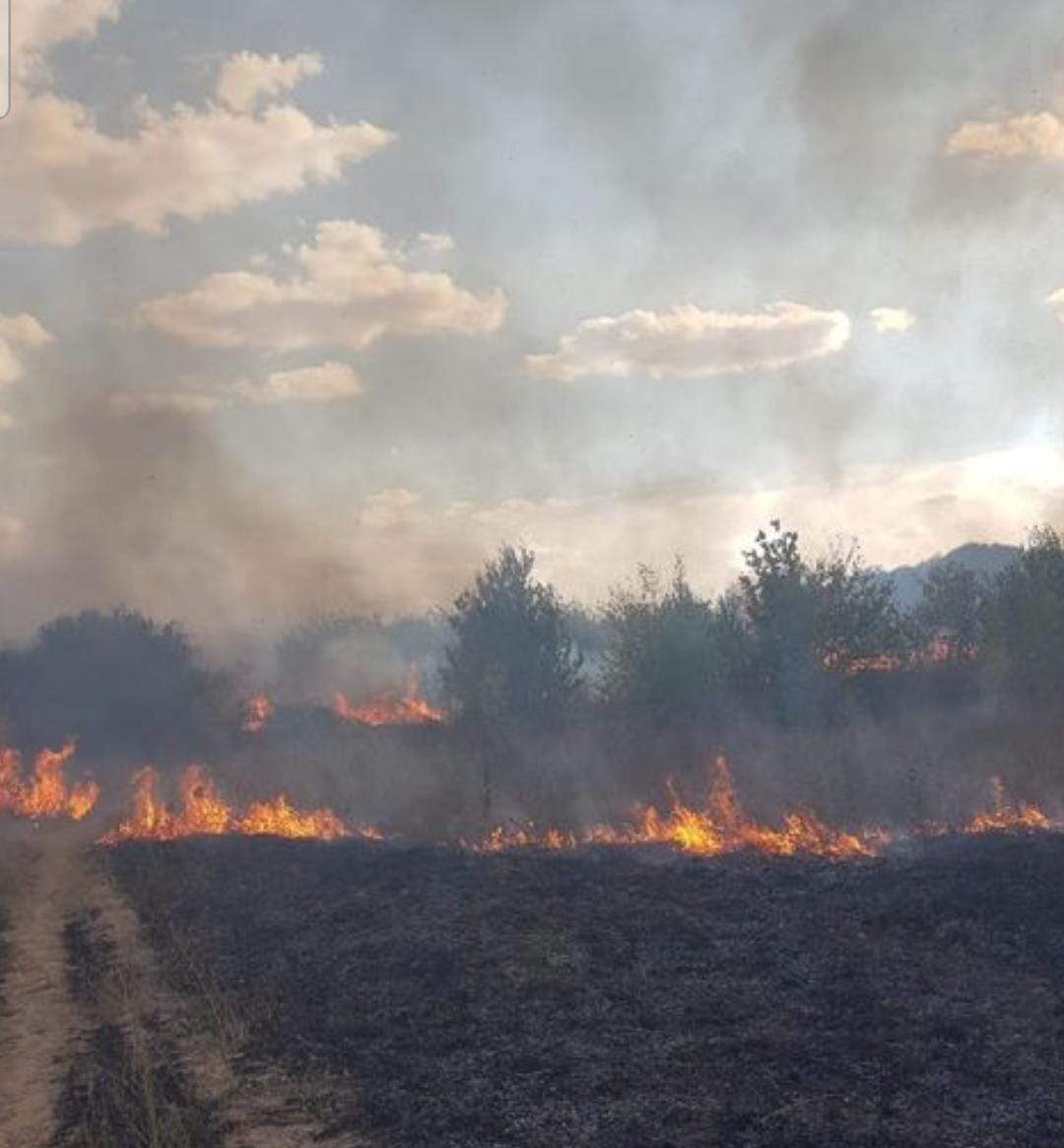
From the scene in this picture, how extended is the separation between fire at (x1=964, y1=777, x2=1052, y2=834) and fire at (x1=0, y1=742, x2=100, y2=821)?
123ft

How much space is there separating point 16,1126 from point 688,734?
29.7 metres

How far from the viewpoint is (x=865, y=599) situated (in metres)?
41.9

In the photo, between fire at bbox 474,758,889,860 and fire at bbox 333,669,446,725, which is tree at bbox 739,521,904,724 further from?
fire at bbox 333,669,446,725

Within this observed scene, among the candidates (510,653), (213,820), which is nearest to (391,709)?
(510,653)

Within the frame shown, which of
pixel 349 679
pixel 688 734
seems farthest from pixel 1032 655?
pixel 349 679

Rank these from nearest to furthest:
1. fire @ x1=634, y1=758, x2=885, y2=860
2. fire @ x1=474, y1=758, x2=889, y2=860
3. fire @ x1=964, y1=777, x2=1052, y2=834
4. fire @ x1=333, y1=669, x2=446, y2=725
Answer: fire @ x1=964, y1=777, x2=1052, y2=834 → fire @ x1=634, y1=758, x2=885, y2=860 → fire @ x1=474, y1=758, x2=889, y2=860 → fire @ x1=333, y1=669, x2=446, y2=725

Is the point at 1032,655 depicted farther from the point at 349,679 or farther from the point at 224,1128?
the point at 349,679

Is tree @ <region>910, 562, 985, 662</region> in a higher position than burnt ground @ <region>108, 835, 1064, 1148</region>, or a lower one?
higher

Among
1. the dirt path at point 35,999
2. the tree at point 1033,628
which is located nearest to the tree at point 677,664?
the tree at point 1033,628

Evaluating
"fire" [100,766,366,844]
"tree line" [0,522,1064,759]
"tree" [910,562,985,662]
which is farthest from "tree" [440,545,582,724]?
"tree" [910,562,985,662]

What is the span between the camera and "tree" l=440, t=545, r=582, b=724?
47.2m

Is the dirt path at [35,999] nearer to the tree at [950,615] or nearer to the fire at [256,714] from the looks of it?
the fire at [256,714]

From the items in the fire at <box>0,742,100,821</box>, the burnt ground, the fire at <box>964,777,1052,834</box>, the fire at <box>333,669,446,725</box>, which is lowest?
the burnt ground

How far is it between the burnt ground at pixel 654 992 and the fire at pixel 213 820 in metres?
9.30
